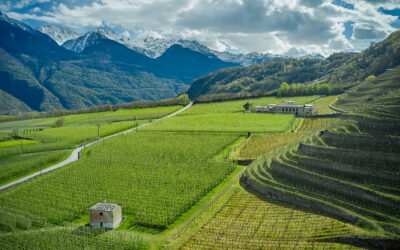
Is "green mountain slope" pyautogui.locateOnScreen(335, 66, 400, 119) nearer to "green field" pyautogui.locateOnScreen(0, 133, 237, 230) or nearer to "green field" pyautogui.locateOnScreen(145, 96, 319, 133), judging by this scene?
"green field" pyautogui.locateOnScreen(145, 96, 319, 133)

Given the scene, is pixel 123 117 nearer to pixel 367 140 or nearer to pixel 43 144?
pixel 43 144

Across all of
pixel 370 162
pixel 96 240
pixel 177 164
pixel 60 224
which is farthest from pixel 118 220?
pixel 370 162

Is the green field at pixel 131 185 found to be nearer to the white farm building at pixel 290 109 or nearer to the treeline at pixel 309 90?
the white farm building at pixel 290 109

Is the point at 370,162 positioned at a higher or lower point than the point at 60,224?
higher

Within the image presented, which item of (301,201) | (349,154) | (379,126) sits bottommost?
(301,201)

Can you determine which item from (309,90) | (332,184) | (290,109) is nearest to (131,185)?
(332,184)

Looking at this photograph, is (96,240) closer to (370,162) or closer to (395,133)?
(370,162)

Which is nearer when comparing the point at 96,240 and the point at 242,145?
the point at 96,240
